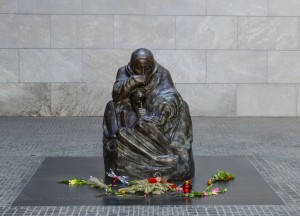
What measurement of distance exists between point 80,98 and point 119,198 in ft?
29.2

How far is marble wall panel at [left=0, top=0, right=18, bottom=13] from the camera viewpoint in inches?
711

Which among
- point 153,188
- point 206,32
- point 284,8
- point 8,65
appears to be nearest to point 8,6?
point 8,65

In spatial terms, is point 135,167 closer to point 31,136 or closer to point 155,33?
point 31,136

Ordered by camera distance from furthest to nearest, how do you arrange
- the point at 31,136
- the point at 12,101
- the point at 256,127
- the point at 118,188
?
1. the point at 12,101
2. the point at 256,127
3. the point at 31,136
4. the point at 118,188

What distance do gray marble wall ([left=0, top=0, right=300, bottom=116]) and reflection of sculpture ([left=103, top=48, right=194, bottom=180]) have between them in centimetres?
712

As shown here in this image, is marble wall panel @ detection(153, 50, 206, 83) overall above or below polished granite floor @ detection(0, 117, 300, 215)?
above

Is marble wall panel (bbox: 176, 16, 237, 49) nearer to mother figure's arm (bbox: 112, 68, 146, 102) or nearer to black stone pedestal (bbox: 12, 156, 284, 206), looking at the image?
black stone pedestal (bbox: 12, 156, 284, 206)

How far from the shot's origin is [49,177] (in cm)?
1067

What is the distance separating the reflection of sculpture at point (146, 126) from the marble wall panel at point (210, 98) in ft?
23.5

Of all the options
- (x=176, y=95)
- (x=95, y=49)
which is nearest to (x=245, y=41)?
(x=95, y=49)

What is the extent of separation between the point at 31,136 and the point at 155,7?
4992 mm

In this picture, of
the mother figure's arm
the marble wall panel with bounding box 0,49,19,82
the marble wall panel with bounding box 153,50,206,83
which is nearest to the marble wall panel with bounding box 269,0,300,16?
the marble wall panel with bounding box 153,50,206,83

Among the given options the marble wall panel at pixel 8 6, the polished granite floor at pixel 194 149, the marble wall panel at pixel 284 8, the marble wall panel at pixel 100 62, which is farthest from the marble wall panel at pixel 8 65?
the marble wall panel at pixel 284 8

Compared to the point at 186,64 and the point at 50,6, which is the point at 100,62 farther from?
the point at 186,64
